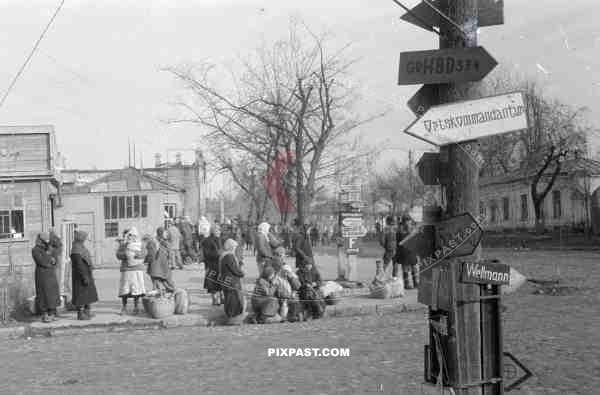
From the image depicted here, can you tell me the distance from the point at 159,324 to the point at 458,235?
8682mm

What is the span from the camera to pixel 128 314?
12477 millimetres

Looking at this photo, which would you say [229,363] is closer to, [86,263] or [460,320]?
[460,320]

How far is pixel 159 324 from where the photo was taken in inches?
456

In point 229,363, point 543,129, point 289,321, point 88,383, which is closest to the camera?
point 88,383

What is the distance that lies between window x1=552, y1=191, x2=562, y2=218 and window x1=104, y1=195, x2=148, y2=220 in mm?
25983

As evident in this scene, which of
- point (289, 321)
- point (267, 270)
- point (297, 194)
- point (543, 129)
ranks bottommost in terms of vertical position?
point (289, 321)

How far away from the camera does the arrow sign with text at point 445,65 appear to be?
378 cm

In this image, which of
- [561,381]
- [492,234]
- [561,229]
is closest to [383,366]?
[561,381]

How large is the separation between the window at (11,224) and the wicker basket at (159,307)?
10.3 meters

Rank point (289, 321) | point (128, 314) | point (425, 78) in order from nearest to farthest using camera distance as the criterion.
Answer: point (425, 78) → point (289, 321) → point (128, 314)

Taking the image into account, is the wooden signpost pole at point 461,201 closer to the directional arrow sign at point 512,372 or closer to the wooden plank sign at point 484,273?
the wooden plank sign at point 484,273

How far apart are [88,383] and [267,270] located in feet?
17.1

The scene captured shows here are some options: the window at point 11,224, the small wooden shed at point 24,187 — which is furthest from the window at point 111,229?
the window at point 11,224

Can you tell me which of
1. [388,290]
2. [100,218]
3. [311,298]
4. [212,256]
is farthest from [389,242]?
[100,218]
